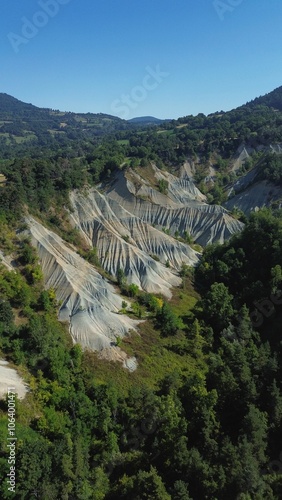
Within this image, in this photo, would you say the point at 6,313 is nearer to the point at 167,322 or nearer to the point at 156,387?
the point at 156,387

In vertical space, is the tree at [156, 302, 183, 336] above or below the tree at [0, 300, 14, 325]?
below

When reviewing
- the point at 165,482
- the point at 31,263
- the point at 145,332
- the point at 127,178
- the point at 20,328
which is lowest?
the point at 165,482

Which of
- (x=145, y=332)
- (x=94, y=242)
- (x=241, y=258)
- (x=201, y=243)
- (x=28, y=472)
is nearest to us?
(x=28, y=472)

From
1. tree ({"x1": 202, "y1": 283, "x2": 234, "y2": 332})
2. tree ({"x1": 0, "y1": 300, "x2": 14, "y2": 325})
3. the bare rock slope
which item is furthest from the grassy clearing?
tree ({"x1": 0, "y1": 300, "x2": 14, "y2": 325})

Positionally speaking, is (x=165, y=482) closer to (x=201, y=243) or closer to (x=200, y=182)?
(x=201, y=243)

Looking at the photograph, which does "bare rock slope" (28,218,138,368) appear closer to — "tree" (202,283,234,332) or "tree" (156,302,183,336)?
"tree" (156,302,183,336)

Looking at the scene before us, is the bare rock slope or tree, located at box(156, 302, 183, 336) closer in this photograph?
the bare rock slope

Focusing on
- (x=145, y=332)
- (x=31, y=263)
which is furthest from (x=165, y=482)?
(x=31, y=263)

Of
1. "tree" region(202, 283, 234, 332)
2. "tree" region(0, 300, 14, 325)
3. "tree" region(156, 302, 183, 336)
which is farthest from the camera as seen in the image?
"tree" region(202, 283, 234, 332)

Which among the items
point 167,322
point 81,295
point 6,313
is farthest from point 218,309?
point 6,313
